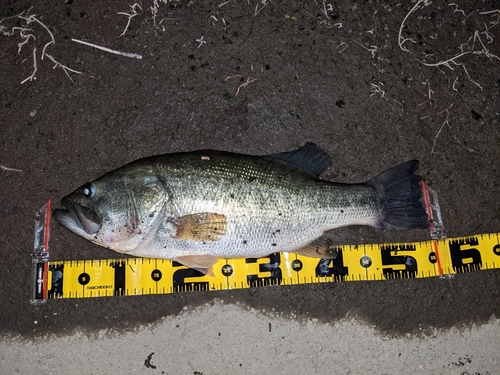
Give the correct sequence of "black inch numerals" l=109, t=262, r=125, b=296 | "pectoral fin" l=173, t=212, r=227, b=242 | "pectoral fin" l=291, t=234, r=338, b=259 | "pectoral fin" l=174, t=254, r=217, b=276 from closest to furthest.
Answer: "pectoral fin" l=173, t=212, r=227, b=242 < "pectoral fin" l=174, t=254, r=217, b=276 < "pectoral fin" l=291, t=234, r=338, b=259 < "black inch numerals" l=109, t=262, r=125, b=296

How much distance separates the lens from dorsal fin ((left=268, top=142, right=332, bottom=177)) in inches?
126

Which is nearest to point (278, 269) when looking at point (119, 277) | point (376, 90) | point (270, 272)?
point (270, 272)

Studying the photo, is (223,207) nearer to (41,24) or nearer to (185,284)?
(185,284)

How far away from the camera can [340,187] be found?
309 centimetres

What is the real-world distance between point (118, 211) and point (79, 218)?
11.5 inches

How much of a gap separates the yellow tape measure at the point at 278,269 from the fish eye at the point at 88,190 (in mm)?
737

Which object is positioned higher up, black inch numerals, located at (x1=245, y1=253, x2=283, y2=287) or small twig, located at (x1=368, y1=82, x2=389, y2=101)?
small twig, located at (x1=368, y1=82, x2=389, y2=101)

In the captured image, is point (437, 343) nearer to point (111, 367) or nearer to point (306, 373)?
point (306, 373)

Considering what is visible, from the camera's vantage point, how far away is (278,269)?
3400mm

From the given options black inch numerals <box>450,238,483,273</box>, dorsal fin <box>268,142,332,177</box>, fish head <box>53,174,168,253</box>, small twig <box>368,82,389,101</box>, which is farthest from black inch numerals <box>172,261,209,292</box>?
small twig <box>368,82,389,101</box>

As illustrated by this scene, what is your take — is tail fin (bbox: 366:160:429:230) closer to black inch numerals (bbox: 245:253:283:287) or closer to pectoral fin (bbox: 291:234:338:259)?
pectoral fin (bbox: 291:234:338:259)

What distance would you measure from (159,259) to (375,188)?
76.3 inches

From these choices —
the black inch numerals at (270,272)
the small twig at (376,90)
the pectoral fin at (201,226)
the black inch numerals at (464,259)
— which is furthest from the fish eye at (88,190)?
the black inch numerals at (464,259)

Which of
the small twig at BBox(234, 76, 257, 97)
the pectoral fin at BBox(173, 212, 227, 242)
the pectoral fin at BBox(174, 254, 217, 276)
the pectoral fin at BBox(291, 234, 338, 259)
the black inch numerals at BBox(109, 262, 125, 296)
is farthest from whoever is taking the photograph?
the small twig at BBox(234, 76, 257, 97)
